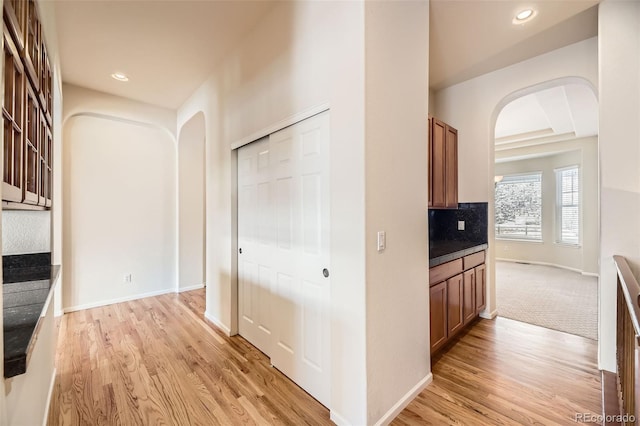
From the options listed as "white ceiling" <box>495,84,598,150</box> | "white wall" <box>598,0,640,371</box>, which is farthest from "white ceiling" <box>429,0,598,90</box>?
"white ceiling" <box>495,84,598,150</box>

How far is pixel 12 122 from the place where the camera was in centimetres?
117

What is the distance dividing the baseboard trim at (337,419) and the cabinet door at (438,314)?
103 centimetres

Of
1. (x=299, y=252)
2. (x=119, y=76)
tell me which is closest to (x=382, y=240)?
(x=299, y=252)

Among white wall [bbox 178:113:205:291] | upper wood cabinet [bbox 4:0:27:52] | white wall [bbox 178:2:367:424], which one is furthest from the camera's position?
white wall [bbox 178:113:205:291]

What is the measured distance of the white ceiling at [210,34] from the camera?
232 centimetres

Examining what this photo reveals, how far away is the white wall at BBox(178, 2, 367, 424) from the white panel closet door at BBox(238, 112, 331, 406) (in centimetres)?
14

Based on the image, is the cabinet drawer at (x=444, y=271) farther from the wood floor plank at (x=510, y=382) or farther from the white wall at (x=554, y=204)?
the white wall at (x=554, y=204)

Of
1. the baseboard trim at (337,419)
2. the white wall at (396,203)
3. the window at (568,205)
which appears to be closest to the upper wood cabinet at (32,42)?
the white wall at (396,203)

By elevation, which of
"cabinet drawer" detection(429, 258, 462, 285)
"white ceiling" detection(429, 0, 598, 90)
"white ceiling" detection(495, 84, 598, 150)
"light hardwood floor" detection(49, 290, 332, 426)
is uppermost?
"white ceiling" detection(429, 0, 598, 90)

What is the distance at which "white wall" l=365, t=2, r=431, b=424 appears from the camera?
1.68 m

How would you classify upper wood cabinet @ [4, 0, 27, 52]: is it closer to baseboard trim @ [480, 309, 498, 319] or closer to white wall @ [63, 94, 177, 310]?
white wall @ [63, 94, 177, 310]

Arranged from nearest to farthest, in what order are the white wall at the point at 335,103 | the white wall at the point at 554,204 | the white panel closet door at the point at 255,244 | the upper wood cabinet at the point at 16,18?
the upper wood cabinet at the point at 16,18, the white wall at the point at 335,103, the white panel closet door at the point at 255,244, the white wall at the point at 554,204

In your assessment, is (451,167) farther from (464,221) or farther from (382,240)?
(382,240)

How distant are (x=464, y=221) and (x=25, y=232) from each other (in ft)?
14.1
